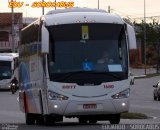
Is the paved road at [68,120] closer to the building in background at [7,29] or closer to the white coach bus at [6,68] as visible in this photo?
the white coach bus at [6,68]

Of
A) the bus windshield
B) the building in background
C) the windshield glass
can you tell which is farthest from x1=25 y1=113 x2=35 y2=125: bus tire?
the building in background

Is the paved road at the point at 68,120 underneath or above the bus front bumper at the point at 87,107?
underneath

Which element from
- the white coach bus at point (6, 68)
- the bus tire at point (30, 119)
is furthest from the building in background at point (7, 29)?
the bus tire at point (30, 119)

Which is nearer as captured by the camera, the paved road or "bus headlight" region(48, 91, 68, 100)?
"bus headlight" region(48, 91, 68, 100)

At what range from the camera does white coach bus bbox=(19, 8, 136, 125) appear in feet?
70.0

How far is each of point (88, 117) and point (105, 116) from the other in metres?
0.53

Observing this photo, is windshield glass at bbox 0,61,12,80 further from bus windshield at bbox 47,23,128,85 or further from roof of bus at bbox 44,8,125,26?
bus windshield at bbox 47,23,128,85

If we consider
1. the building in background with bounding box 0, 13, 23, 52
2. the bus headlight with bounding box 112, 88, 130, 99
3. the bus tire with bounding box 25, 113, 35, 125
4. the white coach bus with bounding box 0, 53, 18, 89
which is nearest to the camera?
the bus headlight with bounding box 112, 88, 130, 99

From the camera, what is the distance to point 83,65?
21750 mm

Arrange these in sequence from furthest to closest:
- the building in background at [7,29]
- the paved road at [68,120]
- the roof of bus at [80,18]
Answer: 1. the building in background at [7,29]
2. the paved road at [68,120]
3. the roof of bus at [80,18]

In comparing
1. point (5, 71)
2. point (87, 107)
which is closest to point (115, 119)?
point (87, 107)

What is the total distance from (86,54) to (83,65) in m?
0.34

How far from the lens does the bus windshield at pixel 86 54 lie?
2161 cm

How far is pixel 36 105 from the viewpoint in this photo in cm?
2339
